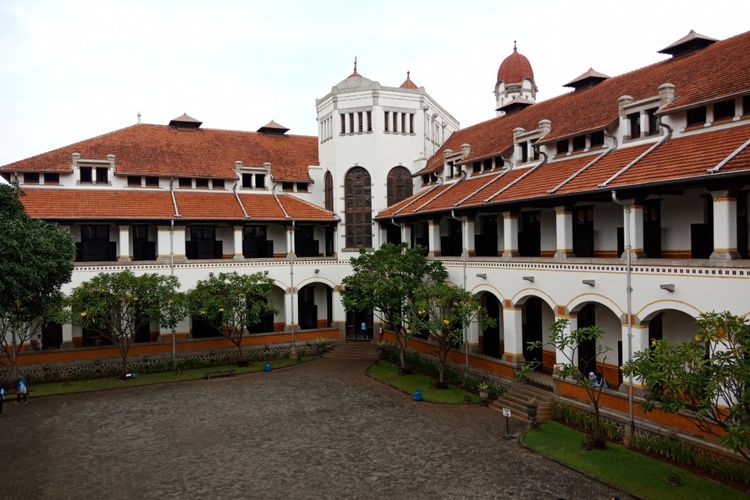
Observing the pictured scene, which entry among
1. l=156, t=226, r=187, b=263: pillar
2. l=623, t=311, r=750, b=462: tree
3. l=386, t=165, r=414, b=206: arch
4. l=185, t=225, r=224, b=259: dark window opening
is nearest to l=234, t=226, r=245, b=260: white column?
l=185, t=225, r=224, b=259: dark window opening

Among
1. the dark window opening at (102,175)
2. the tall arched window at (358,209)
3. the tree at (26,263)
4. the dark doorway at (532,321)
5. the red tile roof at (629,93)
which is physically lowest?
the dark doorway at (532,321)

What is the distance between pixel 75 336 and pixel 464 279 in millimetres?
22291

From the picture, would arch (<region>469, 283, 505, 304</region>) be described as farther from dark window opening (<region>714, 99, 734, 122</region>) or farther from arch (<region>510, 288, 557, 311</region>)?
dark window opening (<region>714, 99, 734, 122</region>)

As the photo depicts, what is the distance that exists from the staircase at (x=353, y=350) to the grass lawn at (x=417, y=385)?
238 centimetres

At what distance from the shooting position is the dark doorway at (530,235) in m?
25.5

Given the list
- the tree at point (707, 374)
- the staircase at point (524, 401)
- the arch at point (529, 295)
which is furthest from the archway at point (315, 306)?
the tree at point (707, 374)

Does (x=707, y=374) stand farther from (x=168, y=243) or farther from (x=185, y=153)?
(x=185, y=153)

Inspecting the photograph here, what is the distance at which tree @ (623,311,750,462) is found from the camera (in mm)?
11633

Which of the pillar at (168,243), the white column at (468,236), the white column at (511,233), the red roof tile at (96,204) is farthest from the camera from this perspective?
the pillar at (168,243)

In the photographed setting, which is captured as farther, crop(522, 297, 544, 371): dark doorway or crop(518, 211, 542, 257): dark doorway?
crop(522, 297, 544, 371): dark doorway

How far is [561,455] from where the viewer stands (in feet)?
55.9

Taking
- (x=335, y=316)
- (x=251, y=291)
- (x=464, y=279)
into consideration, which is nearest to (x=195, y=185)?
(x=251, y=291)

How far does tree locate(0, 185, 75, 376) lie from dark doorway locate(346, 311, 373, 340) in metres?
17.1

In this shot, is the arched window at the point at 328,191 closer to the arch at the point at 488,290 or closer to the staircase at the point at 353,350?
the staircase at the point at 353,350
